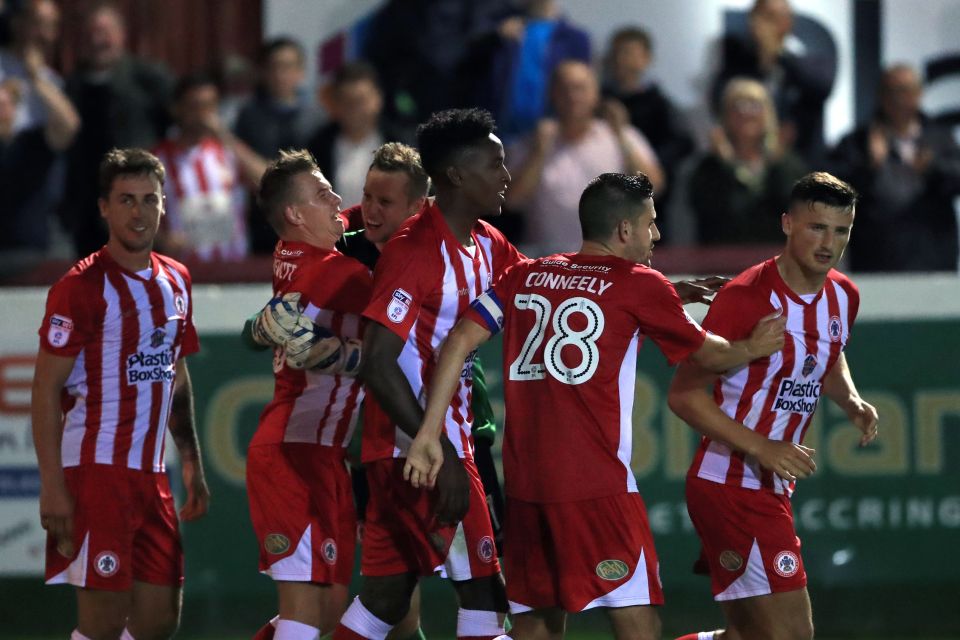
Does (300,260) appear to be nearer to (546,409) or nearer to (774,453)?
(546,409)

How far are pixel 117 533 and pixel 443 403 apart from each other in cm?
157

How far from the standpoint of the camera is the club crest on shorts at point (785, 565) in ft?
19.3

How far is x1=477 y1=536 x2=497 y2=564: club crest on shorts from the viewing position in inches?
219

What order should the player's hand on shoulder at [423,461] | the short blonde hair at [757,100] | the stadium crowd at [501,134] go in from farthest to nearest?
the short blonde hair at [757,100], the stadium crowd at [501,134], the player's hand on shoulder at [423,461]

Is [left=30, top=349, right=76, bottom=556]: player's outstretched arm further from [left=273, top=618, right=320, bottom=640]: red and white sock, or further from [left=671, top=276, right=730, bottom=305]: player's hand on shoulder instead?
[left=671, top=276, right=730, bottom=305]: player's hand on shoulder

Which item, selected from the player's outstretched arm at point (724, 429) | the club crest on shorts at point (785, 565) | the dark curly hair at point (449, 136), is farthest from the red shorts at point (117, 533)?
the club crest on shorts at point (785, 565)

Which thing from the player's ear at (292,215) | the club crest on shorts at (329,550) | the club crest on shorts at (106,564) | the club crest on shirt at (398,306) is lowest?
the club crest on shorts at (106,564)

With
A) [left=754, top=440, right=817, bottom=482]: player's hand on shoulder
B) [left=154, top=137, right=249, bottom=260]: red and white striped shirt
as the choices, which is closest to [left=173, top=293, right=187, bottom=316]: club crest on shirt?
[left=754, top=440, right=817, bottom=482]: player's hand on shoulder

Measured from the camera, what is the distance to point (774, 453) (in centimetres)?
561

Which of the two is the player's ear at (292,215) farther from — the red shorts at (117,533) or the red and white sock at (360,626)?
the red and white sock at (360,626)

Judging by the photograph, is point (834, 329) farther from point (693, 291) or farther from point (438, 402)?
point (438, 402)

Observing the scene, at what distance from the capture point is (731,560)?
19.5 feet

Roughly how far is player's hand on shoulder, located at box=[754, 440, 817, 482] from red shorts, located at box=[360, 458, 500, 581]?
102cm

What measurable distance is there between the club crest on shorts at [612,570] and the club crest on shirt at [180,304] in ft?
6.61
